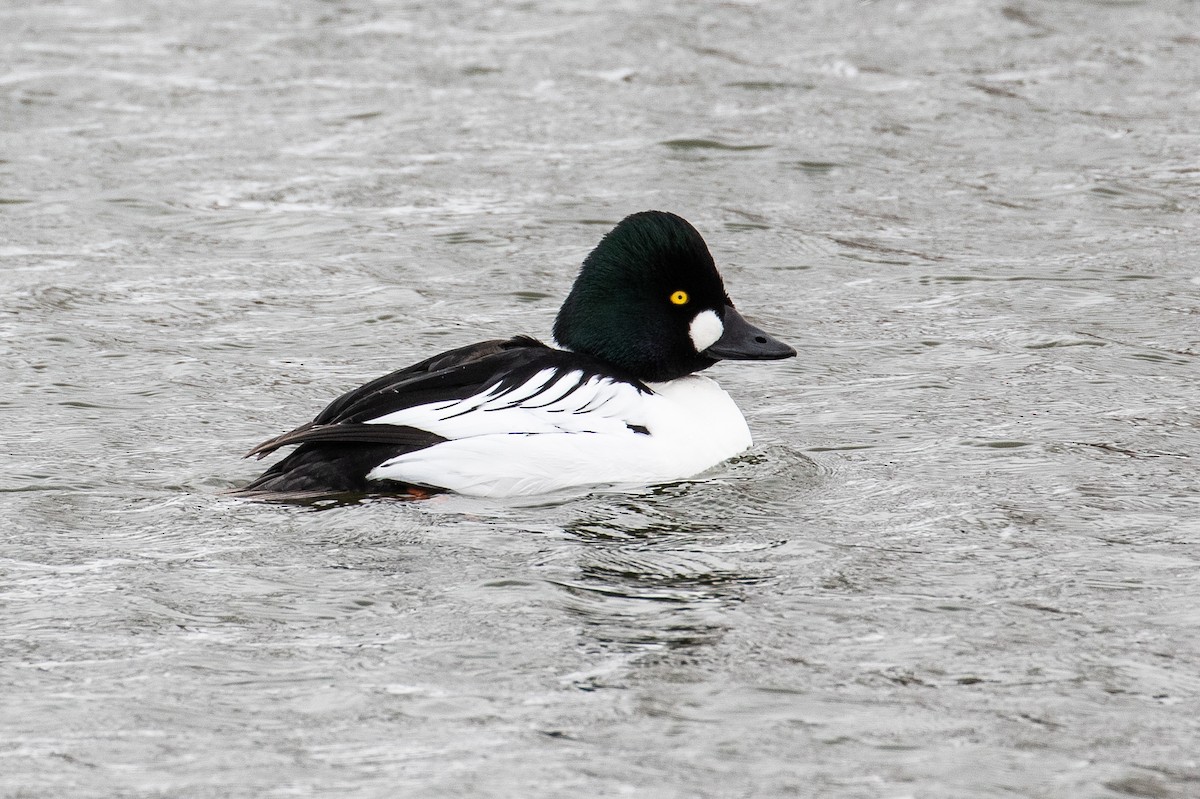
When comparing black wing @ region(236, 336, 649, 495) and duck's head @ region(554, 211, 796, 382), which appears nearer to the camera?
black wing @ region(236, 336, 649, 495)

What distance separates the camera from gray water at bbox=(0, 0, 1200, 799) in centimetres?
500

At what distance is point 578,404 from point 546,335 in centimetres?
236

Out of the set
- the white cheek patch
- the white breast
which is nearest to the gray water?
the white breast

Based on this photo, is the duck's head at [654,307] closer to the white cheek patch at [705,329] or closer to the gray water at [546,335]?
the white cheek patch at [705,329]

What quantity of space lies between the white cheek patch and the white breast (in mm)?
362

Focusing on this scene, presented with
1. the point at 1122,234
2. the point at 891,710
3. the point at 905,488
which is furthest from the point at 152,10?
the point at 891,710

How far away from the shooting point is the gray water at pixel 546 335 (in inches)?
197

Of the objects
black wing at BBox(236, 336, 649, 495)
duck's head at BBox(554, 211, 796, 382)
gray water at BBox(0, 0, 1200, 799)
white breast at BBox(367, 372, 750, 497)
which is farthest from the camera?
duck's head at BBox(554, 211, 796, 382)

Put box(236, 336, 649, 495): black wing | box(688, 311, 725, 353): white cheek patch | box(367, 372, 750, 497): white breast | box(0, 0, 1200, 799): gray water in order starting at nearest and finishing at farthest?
box(0, 0, 1200, 799): gray water
box(236, 336, 649, 495): black wing
box(367, 372, 750, 497): white breast
box(688, 311, 725, 353): white cheek patch

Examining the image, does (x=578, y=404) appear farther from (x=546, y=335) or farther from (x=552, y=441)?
(x=546, y=335)

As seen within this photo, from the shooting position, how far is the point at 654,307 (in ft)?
24.7

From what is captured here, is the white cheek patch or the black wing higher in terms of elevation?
the white cheek patch

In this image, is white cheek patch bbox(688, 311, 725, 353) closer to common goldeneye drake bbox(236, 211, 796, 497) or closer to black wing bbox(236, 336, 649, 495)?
common goldeneye drake bbox(236, 211, 796, 497)

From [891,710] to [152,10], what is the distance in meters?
12.6
